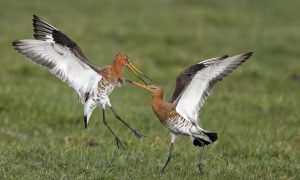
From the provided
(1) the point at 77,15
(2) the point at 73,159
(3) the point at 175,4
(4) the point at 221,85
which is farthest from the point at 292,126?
(3) the point at 175,4

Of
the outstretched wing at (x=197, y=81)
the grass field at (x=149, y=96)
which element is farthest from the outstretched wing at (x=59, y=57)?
the outstretched wing at (x=197, y=81)

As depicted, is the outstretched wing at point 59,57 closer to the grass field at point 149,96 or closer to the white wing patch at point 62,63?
the white wing patch at point 62,63

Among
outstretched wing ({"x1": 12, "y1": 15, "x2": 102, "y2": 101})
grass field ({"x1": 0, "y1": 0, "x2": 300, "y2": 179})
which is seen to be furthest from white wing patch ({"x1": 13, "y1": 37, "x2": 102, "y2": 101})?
grass field ({"x1": 0, "y1": 0, "x2": 300, "y2": 179})

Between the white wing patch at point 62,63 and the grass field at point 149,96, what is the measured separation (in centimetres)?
106

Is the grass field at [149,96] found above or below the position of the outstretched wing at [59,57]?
below

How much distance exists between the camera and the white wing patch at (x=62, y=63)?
984 centimetres

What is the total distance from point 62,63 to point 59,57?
12cm

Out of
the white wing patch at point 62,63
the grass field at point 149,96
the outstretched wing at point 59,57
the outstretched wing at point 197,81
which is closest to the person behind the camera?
the outstretched wing at point 197,81

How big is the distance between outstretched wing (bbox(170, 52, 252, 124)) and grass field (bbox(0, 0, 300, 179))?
90 cm

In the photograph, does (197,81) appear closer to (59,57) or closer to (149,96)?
(59,57)

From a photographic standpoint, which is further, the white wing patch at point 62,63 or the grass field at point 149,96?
the white wing patch at point 62,63

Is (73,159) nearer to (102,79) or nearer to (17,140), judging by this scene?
(102,79)

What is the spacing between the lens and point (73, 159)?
9469 mm

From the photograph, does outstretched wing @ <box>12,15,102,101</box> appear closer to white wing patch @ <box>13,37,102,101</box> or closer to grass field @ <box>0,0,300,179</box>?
white wing patch @ <box>13,37,102,101</box>
